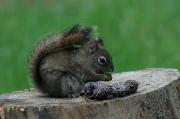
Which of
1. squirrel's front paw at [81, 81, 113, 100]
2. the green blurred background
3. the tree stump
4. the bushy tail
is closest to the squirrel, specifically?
the bushy tail

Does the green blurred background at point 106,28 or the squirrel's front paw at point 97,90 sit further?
the green blurred background at point 106,28

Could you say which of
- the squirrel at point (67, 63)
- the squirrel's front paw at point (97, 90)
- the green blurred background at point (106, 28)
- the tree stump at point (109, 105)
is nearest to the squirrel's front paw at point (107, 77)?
the squirrel at point (67, 63)

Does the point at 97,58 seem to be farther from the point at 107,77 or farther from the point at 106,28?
the point at 106,28

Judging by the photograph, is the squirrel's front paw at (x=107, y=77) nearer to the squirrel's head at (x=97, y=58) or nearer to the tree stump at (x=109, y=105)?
the squirrel's head at (x=97, y=58)

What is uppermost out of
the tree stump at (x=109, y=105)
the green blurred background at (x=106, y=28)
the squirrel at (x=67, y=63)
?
the green blurred background at (x=106, y=28)

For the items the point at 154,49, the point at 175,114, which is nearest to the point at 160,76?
the point at 175,114

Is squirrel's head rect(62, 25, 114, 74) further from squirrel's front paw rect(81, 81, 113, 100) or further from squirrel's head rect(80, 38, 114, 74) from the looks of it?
squirrel's front paw rect(81, 81, 113, 100)
